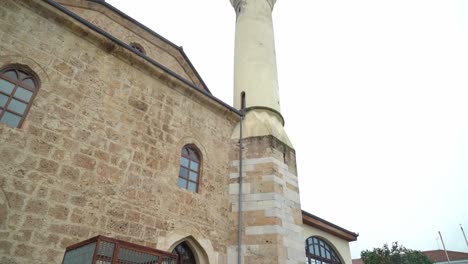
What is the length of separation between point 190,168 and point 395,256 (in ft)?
70.2

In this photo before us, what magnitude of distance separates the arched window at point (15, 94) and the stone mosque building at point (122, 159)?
0.05 feet

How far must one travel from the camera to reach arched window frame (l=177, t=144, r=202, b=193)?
19.5ft

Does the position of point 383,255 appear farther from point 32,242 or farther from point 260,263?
point 32,242

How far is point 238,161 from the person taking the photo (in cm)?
695

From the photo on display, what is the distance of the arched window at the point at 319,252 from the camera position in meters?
8.76

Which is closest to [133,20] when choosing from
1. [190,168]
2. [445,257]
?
[190,168]

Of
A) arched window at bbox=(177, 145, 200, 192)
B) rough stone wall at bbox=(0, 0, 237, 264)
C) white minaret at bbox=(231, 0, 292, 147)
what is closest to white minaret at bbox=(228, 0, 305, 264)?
white minaret at bbox=(231, 0, 292, 147)

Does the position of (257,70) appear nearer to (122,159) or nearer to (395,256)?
(122,159)

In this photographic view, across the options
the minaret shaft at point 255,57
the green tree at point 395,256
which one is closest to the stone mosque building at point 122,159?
the minaret shaft at point 255,57

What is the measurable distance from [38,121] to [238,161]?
12.9ft

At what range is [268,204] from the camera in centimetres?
621

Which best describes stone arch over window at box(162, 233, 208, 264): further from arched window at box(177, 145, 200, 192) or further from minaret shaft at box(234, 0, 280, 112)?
minaret shaft at box(234, 0, 280, 112)

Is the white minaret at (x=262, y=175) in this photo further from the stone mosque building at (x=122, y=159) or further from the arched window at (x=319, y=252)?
the arched window at (x=319, y=252)

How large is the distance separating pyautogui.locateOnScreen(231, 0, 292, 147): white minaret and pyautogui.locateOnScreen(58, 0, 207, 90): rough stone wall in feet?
5.89
